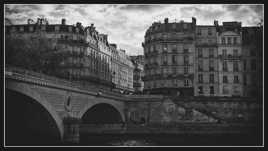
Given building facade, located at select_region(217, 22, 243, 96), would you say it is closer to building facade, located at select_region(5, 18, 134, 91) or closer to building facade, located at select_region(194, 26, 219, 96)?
building facade, located at select_region(194, 26, 219, 96)

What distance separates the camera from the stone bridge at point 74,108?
35281 mm

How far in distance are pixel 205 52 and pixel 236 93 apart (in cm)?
886

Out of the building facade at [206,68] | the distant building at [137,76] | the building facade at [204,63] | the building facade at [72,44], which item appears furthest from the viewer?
the distant building at [137,76]

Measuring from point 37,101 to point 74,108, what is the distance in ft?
27.1

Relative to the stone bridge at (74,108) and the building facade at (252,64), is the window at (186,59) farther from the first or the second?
the building facade at (252,64)

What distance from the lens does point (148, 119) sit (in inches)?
2500

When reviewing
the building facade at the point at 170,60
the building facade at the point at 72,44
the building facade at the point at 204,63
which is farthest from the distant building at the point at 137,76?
the building facade at the point at 204,63

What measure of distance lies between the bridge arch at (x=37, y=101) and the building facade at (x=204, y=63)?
116ft

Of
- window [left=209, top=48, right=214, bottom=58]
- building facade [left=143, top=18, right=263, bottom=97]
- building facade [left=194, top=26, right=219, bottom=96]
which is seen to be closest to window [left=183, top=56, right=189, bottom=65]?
building facade [left=143, top=18, right=263, bottom=97]

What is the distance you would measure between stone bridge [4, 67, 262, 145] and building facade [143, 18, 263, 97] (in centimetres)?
730

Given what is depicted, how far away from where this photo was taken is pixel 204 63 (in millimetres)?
72625

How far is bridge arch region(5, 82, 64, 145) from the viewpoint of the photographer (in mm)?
32125

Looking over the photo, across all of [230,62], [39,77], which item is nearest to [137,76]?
[230,62]

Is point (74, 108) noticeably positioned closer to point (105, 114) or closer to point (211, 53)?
point (105, 114)
